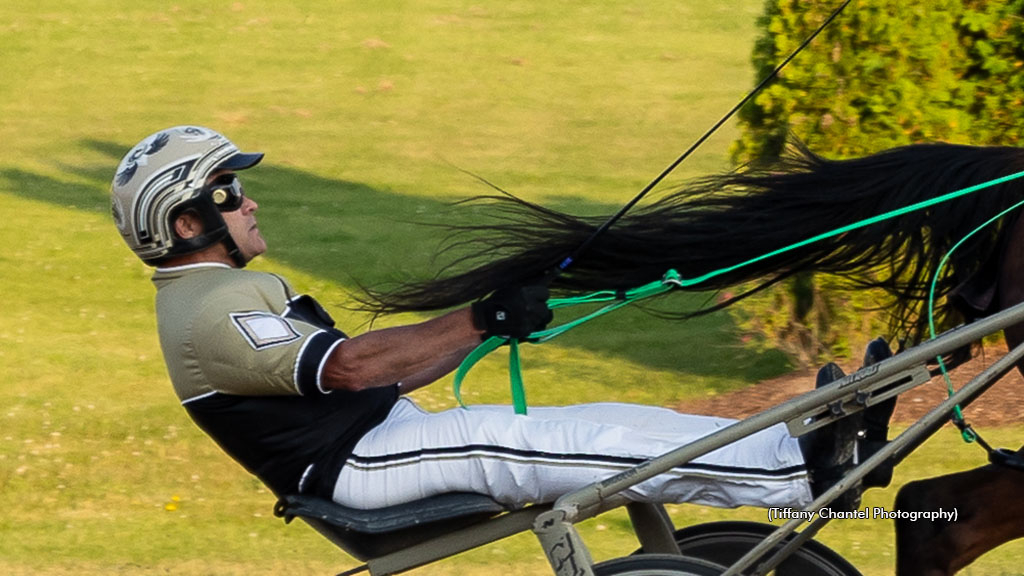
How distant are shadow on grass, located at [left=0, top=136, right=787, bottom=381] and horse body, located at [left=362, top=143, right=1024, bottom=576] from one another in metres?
2.91

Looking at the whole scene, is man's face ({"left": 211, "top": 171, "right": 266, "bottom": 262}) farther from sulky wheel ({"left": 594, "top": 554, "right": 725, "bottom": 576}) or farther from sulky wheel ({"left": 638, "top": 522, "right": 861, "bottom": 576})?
sulky wheel ({"left": 638, "top": 522, "right": 861, "bottom": 576})

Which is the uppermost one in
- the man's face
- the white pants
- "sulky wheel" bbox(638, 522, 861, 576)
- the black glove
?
the black glove

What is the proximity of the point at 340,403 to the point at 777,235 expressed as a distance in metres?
1.19

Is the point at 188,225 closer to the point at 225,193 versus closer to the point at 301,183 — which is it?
the point at 225,193

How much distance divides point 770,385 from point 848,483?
4.40m

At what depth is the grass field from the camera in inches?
220

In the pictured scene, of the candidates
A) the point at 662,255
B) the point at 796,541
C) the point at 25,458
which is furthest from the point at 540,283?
the point at 25,458

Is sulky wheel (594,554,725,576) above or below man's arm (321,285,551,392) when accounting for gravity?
below

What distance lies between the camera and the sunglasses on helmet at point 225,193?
3418mm

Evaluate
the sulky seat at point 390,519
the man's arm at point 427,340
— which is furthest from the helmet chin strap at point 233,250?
the sulky seat at point 390,519

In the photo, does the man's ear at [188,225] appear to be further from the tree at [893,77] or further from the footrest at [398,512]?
the tree at [893,77]

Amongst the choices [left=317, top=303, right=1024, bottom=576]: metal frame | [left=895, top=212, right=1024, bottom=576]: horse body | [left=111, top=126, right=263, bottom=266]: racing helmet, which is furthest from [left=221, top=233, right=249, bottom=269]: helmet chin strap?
[left=895, top=212, right=1024, bottom=576]: horse body

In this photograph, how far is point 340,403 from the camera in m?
3.37

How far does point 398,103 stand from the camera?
15.1 meters
